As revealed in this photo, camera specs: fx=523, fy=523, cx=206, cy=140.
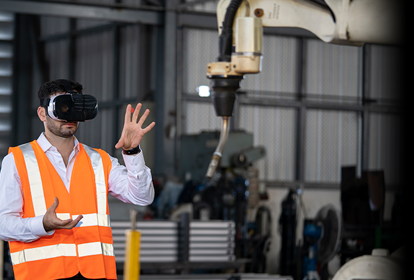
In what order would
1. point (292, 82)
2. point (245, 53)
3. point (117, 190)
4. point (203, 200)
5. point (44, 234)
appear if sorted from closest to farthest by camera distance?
point (44, 234), point (245, 53), point (117, 190), point (203, 200), point (292, 82)

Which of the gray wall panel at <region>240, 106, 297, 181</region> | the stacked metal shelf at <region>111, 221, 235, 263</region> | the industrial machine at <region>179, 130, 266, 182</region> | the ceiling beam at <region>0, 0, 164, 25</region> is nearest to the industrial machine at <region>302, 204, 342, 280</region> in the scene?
the stacked metal shelf at <region>111, 221, 235, 263</region>

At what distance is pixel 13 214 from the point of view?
64.5 inches

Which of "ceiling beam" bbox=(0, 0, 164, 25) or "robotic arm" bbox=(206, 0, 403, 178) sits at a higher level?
"ceiling beam" bbox=(0, 0, 164, 25)

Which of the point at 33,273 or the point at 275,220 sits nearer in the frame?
the point at 33,273

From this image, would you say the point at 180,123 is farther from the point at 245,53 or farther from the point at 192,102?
the point at 245,53

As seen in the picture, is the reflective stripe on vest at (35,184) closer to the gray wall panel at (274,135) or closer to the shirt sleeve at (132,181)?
the shirt sleeve at (132,181)

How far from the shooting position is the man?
1652 mm

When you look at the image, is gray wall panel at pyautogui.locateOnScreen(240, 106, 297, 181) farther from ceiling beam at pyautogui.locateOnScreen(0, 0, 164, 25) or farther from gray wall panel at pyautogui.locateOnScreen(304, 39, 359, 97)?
ceiling beam at pyautogui.locateOnScreen(0, 0, 164, 25)

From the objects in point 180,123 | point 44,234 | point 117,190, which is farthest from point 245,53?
point 180,123

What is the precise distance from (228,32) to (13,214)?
913 millimetres

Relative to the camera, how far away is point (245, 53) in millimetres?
1695

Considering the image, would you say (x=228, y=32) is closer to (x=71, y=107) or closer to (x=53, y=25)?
(x=71, y=107)

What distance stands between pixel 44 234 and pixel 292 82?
671cm

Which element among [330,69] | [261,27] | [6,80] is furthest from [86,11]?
[261,27]
